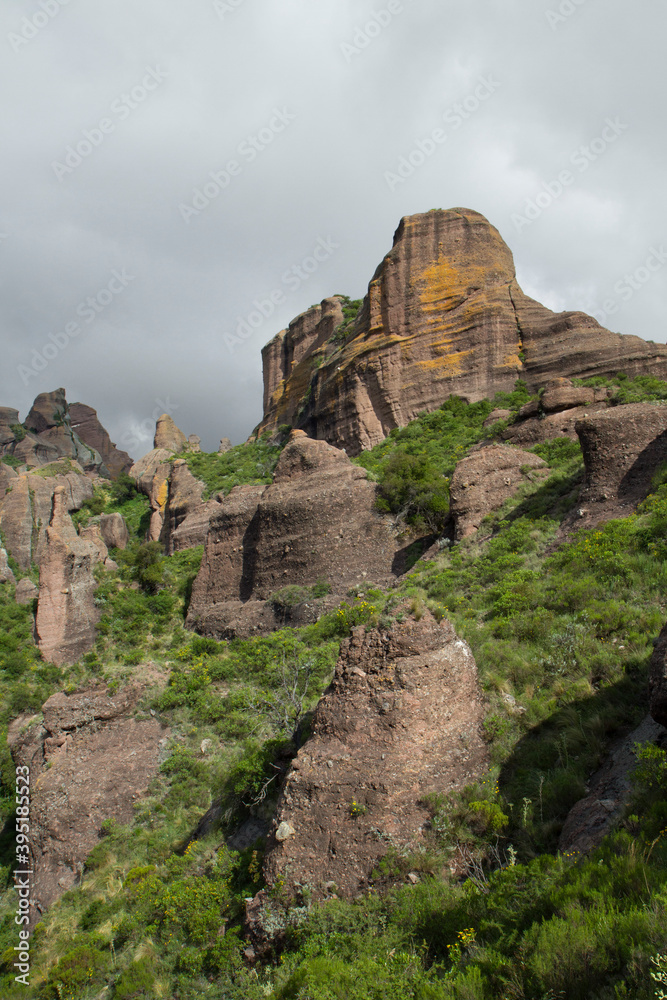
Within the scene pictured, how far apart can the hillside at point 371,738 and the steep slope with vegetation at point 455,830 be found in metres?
0.04

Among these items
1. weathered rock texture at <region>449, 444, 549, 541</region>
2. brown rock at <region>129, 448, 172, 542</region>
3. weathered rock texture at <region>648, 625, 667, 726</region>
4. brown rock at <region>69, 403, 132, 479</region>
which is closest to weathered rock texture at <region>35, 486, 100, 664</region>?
brown rock at <region>129, 448, 172, 542</region>

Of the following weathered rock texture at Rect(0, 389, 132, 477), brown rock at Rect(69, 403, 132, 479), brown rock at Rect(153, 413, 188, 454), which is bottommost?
brown rock at Rect(153, 413, 188, 454)

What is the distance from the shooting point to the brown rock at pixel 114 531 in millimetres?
40344

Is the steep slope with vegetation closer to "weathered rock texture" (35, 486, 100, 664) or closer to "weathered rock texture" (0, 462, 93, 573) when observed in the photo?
"weathered rock texture" (35, 486, 100, 664)

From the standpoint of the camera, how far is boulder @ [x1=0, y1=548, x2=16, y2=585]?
3544cm

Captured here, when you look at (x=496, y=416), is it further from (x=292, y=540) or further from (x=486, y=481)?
(x=292, y=540)

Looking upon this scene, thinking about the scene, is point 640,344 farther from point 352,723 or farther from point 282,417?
point 282,417

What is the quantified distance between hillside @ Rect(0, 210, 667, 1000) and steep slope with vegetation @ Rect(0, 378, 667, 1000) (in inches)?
1.4

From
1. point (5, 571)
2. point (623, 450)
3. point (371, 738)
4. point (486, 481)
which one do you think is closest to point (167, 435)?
point (5, 571)

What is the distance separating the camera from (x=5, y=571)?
118 ft

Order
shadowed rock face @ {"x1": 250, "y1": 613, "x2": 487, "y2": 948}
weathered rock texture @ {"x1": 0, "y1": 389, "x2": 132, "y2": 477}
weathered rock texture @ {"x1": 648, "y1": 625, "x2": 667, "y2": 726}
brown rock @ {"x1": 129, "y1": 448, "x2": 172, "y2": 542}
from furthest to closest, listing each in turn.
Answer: weathered rock texture @ {"x1": 0, "y1": 389, "x2": 132, "y2": 477}, brown rock @ {"x1": 129, "y1": 448, "x2": 172, "y2": 542}, shadowed rock face @ {"x1": 250, "y1": 613, "x2": 487, "y2": 948}, weathered rock texture @ {"x1": 648, "y1": 625, "x2": 667, "y2": 726}

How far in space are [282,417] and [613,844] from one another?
53320mm

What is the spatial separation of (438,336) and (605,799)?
34186mm

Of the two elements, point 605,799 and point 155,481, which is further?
point 155,481
